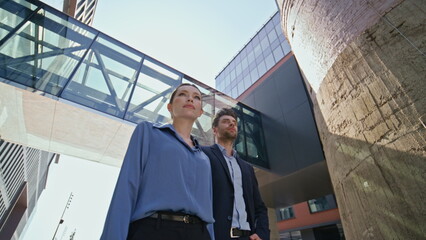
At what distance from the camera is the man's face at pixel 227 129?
241 centimetres

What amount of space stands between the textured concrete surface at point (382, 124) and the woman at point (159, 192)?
5.68 feet

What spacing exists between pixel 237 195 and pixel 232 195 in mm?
134

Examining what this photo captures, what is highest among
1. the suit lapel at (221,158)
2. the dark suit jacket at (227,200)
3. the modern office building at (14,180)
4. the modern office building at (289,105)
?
the modern office building at (14,180)

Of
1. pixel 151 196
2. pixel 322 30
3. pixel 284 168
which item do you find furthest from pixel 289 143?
pixel 151 196

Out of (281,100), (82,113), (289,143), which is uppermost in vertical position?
(281,100)

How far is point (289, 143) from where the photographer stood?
7332 millimetres

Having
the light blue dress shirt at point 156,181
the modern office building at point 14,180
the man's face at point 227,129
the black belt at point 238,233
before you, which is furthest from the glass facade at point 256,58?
the modern office building at point 14,180

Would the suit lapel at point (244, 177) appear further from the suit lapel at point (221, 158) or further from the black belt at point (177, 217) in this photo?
the black belt at point (177, 217)

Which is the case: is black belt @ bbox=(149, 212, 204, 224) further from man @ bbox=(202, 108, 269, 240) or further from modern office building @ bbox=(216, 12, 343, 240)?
modern office building @ bbox=(216, 12, 343, 240)

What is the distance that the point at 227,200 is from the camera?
1.77m

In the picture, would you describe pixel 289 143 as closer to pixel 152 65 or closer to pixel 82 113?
pixel 152 65

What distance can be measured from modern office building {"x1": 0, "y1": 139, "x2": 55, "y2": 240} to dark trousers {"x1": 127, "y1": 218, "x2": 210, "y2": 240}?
2863 centimetres

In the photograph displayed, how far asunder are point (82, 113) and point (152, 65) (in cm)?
291

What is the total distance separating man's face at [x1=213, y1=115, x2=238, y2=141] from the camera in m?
2.41
